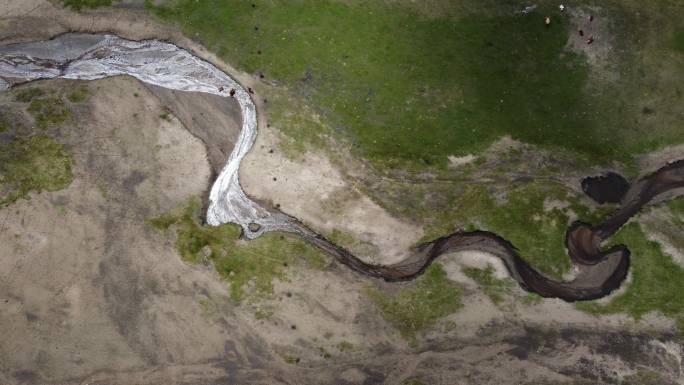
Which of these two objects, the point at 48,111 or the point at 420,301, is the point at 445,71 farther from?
the point at 48,111

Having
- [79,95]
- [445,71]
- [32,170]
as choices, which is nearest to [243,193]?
[79,95]

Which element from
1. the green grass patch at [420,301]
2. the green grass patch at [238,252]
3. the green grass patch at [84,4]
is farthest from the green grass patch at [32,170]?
the green grass patch at [420,301]

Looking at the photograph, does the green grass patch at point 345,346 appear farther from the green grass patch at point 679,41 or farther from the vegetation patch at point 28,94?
the green grass patch at point 679,41

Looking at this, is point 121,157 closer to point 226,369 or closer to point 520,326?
point 226,369

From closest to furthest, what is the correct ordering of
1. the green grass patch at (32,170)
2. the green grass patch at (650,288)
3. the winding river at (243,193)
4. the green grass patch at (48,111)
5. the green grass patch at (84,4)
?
the green grass patch at (650,288) < the winding river at (243,193) < the green grass patch at (32,170) < the green grass patch at (48,111) < the green grass patch at (84,4)

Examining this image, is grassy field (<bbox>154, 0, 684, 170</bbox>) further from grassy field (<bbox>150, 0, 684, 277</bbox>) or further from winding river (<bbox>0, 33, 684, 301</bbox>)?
winding river (<bbox>0, 33, 684, 301</bbox>)

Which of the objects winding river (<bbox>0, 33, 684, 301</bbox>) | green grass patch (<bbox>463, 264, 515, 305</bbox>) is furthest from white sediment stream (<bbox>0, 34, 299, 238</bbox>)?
green grass patch (<bbox>463, 264, 515, 305</bbox>)
